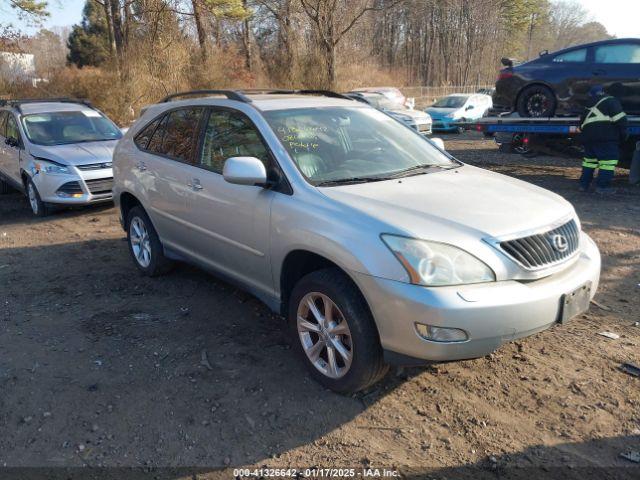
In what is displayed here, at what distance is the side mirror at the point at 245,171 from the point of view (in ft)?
11.4

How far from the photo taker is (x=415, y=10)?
4975 centimetres

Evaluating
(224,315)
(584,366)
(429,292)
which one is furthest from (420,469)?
(224,315)

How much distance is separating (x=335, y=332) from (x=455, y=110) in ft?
61.2

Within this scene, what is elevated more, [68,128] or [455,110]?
[68,128]

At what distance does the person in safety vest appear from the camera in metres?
8.12

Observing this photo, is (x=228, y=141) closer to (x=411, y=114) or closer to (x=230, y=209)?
(x=230, y=209)

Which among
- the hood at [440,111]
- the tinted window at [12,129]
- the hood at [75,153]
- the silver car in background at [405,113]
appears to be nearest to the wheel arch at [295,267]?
the hood at [75,153]

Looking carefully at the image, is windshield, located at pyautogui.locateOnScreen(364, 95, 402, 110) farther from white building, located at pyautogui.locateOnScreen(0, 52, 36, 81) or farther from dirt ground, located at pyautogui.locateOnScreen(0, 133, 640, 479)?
white building, located at pyautogui.locateOnScreen(0, 52, 36, 81)

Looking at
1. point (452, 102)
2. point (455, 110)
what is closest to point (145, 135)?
point (455, 110)

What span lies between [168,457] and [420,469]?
1.32 meters

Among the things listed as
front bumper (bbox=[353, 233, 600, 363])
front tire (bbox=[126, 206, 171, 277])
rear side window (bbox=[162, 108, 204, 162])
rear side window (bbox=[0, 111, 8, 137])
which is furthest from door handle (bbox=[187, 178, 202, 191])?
rear side window (bbox=[0, 111, 8, 137])

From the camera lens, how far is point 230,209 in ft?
13.0

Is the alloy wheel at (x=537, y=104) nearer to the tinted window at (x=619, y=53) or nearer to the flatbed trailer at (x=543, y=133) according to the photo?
the flatbed trailer at (x=543, y=133)

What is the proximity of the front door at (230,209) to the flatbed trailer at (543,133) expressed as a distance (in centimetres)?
733
